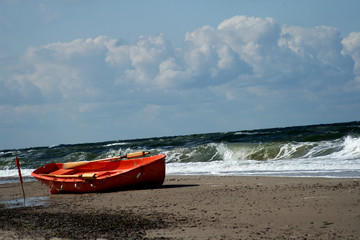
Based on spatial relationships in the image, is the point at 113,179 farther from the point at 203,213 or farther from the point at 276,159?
the point at 276,159

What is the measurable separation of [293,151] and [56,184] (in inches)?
523

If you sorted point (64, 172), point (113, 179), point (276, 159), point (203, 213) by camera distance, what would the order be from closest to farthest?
point (203, 213), point (113, 179), point (64, 172), point (276, 159)

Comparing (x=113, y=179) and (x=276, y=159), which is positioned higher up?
(x=113, y=179)

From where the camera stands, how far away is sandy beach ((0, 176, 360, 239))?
267 inches

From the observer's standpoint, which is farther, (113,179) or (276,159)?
(276,159)

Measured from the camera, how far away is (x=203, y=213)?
8461mm

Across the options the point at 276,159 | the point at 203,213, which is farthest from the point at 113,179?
the point at 276,159

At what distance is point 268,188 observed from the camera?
443 inches

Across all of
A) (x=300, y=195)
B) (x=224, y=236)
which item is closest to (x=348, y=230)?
(x=224, y=236)

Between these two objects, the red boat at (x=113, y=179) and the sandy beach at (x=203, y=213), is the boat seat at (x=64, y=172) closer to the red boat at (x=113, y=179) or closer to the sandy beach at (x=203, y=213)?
the red boat at (x=113, y=179)

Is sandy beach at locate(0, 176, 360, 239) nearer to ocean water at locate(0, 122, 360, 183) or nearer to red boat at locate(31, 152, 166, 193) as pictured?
red boat at locate(31, 152, 166, 193)

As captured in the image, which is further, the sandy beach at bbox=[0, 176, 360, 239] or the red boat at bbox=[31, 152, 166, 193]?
the red boat at bbox=[31, 152, 166, 193]

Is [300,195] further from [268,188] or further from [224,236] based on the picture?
[224,236]

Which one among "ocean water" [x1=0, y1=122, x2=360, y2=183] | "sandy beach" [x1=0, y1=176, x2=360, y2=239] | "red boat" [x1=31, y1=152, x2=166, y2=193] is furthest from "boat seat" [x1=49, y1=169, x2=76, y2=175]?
"ocean water" [x1=0, y1=122, x2=360, y2=183]
